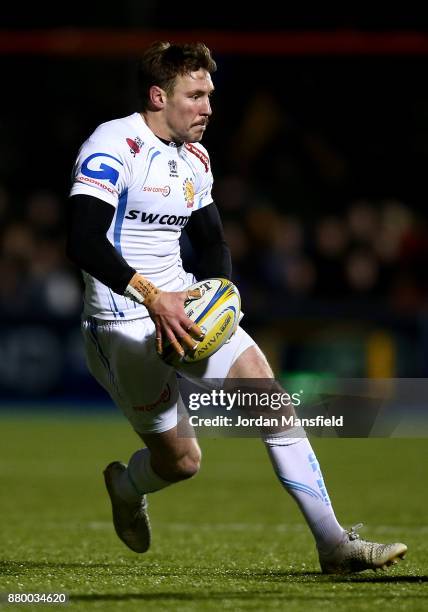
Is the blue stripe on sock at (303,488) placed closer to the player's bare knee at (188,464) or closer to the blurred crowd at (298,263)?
the player's bare knee at (188,464)

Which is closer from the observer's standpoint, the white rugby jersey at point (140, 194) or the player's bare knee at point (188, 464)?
the white rugby jersey at point (140, 194)

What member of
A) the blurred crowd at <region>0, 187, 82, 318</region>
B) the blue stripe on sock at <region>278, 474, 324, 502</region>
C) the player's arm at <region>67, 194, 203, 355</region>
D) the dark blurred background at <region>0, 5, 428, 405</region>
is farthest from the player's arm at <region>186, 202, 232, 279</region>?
the blurred crowd at <region>0, 187, 82, 318</region>

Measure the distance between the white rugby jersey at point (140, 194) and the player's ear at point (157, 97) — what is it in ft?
0.32

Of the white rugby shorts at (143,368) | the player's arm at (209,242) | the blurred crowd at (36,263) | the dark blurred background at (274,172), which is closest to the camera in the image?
the white rugby shorts at (143,368)

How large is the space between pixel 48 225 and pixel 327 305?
3.50m

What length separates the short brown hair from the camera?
5.24m

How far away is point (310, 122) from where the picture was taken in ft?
53.8

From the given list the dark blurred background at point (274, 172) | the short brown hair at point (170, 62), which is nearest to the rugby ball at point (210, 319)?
the short brown hair at point (170, 62)

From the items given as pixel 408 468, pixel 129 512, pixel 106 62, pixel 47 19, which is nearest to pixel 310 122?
pixel 106 62

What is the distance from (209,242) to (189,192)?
324 mm

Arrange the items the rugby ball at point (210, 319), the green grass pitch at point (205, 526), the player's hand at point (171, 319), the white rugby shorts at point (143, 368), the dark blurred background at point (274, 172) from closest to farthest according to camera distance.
Result: the green grass pitch at point (205, 526) → the player's hand at point (171, 319) → the rugby ball at point (210, 319) → the white rugby shorts at point (143, 368) → the dark blurred background at point (274, 172)

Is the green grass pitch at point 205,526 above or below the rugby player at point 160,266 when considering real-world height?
below

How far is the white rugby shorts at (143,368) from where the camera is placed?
520 cm

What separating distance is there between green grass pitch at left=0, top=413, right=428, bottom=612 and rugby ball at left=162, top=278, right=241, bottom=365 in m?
0.83
